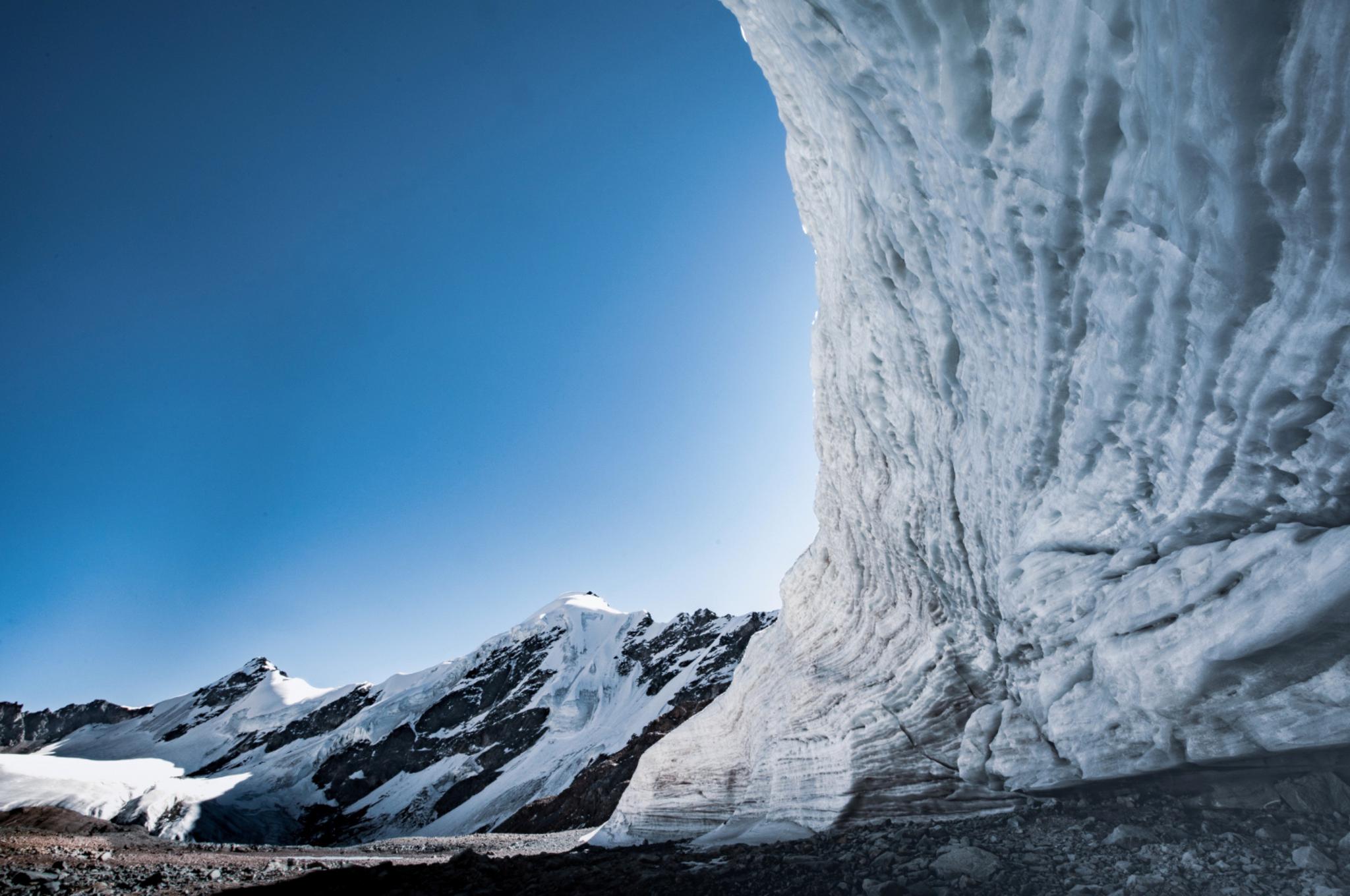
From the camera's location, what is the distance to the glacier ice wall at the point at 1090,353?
2623 mm

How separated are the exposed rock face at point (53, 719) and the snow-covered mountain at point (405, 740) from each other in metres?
1.13

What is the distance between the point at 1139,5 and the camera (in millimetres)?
2582

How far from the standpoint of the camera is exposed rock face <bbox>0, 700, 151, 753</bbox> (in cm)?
10331

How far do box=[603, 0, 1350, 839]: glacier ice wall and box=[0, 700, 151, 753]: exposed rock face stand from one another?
5958 inches

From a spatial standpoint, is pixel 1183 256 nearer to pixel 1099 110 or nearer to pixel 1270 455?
pixel 1099 110

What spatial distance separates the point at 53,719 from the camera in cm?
10938

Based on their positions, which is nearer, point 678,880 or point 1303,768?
point 1303,768

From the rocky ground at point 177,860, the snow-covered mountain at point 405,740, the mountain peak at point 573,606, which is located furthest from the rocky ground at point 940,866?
the mountain peak at point 573,606

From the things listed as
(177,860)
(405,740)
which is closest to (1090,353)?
(177,860)

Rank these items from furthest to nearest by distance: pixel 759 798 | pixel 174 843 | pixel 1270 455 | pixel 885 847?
pixel 174 843 → pixel 759 798 → pixel 885 847 → pixel 1270 455

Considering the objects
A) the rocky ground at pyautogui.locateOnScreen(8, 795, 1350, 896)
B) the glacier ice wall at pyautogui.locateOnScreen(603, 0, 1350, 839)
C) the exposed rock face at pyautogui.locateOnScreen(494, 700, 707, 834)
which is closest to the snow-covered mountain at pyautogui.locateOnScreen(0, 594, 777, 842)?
the exposed rock face at pyautogui.locateOnScreen(494, 700, 707, 834)

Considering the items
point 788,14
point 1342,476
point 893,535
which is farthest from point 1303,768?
point 788,14

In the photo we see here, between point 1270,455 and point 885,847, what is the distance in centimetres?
551

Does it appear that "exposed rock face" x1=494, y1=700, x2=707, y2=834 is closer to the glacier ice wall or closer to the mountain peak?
the glacier ice wall
